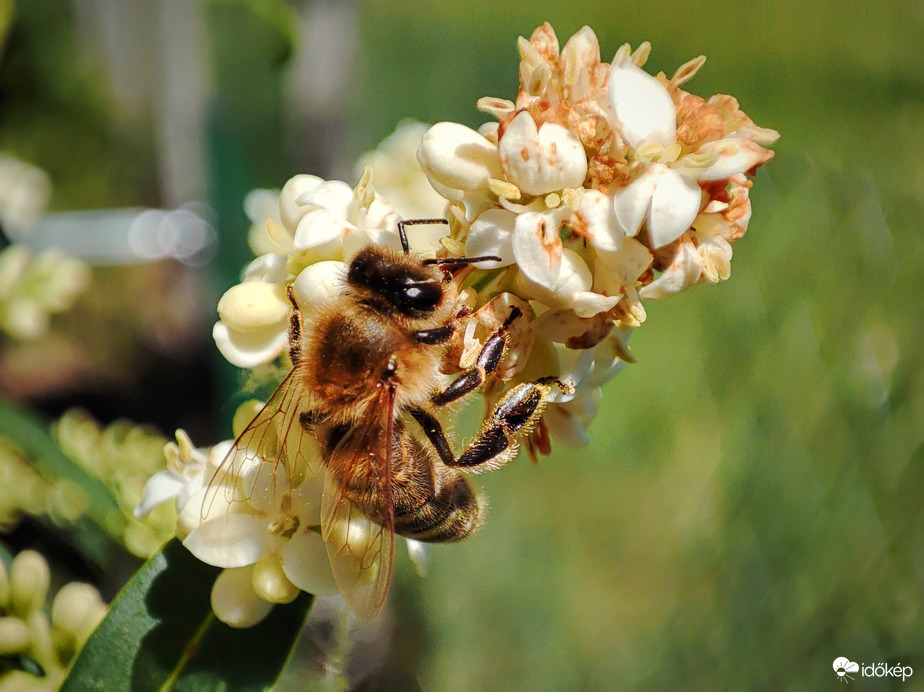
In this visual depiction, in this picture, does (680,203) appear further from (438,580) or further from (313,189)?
(438,580)

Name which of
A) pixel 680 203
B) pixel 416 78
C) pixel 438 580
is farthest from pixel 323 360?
pixel 416 78

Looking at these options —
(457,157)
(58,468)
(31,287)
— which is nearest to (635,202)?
(457,157)

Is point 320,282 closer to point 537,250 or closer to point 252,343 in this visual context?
point 252,343

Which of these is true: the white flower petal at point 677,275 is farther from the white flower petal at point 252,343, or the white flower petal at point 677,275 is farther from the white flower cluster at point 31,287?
the white flower cluster at point 31,287

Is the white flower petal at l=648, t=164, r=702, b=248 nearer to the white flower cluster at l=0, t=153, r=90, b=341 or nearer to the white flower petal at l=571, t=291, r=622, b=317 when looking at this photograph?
the white flower petal at l=571, t=291, r=622, b=317

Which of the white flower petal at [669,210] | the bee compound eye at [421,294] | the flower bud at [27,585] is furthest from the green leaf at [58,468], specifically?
the white flower petal at [669,210]
